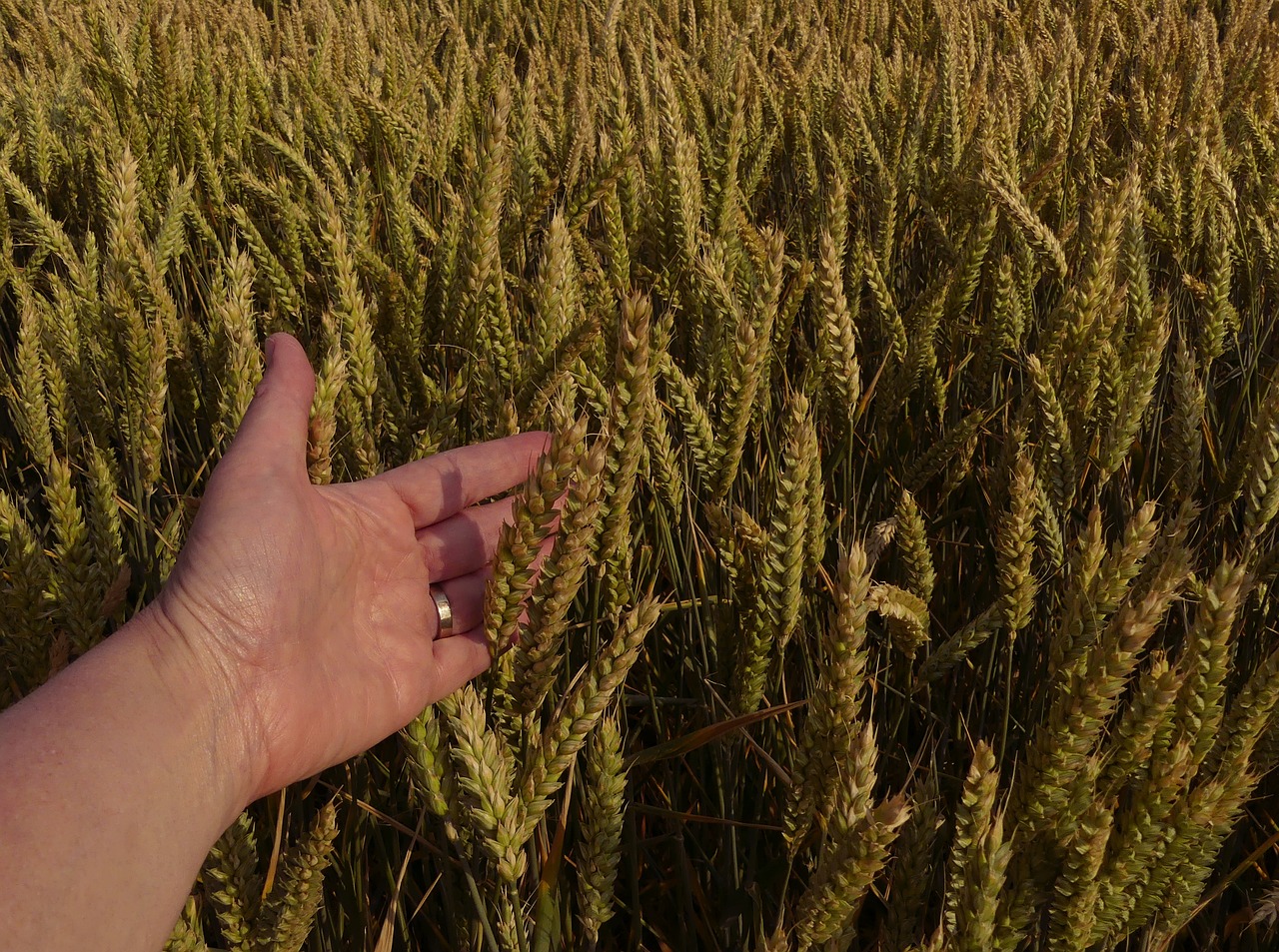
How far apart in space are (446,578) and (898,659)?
0.57m

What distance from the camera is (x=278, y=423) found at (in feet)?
3.24

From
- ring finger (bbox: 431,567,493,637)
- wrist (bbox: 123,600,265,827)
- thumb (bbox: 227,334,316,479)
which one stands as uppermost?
thumb (bbox: 227,334,316,479)

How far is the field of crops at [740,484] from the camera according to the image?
0.75m

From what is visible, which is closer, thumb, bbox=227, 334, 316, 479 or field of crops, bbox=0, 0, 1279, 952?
field of crops, bbox=0, 0, 1279, 952

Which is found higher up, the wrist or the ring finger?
the wrist

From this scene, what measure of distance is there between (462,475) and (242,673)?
0.31 meters

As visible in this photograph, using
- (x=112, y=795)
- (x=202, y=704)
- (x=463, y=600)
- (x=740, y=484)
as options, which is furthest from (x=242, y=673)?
(x=740, y=484)

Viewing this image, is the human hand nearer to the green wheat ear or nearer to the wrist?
the wrist

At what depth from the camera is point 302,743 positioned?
0.94m

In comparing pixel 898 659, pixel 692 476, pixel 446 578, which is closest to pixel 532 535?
pixel 446 578

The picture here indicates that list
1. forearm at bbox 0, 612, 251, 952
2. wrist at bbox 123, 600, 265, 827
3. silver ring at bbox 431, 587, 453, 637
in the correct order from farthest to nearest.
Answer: silver ring at bbox 431, 587, 453, 637
wrist at bbox 123, 600, 265, 827
forearm at bbox 0, 612, 251, 952

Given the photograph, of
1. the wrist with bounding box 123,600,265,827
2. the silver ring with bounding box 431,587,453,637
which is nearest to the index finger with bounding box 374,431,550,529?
the silver ring with bounding box 431,587,453,637

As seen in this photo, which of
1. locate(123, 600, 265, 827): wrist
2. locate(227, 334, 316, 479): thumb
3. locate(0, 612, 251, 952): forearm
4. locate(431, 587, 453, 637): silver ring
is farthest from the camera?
locate(431, 587, 453, 637): silver ring

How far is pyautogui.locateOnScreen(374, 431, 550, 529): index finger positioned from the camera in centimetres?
105
